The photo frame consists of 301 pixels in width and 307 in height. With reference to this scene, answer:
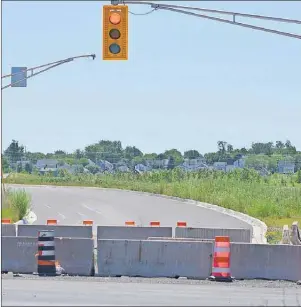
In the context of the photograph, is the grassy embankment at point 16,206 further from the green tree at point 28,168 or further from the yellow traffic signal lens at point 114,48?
the green tree at point 28,168

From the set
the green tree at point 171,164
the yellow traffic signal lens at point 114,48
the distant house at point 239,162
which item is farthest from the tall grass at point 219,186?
the yellow traffic signal lens at point 114,48

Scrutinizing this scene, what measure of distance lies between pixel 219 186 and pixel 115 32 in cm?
4221

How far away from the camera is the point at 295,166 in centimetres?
9931

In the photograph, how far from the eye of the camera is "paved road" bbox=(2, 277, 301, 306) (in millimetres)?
16469

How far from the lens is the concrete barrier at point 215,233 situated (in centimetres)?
2766

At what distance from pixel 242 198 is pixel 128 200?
11.6 meters

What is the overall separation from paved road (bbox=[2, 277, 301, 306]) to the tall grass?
2630 centimetres

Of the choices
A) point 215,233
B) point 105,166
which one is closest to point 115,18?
point 215,233

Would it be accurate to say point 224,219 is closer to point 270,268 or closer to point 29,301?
point 270,268

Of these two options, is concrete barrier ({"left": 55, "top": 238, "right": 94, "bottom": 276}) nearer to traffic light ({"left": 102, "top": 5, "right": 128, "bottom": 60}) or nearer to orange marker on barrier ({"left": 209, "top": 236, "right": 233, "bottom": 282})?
orange marker on barrier ({"left": 209, "top": 236, "right": 233, "bottom": 282})

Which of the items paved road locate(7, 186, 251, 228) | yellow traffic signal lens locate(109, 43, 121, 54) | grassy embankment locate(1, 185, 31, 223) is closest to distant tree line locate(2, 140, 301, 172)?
paved road locate(7, 186, 251, 228)

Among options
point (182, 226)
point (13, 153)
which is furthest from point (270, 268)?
point (13, 153)

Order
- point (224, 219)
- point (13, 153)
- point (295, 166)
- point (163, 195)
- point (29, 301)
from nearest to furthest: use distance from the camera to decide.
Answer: point (29, 301) < point (224, 219) < point (163, 195) < point (295, 166) < point (13, 153)

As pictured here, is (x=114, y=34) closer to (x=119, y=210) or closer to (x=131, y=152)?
(x=119, y=210)
